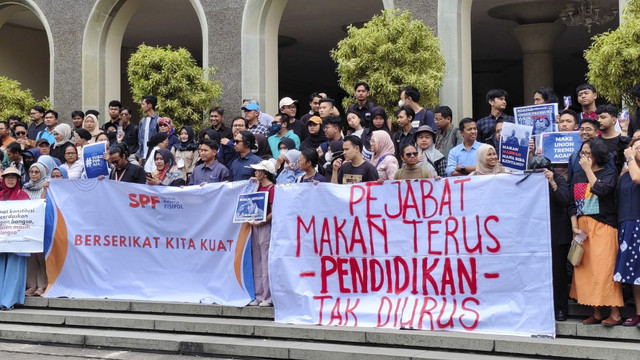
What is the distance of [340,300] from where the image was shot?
30.4ft

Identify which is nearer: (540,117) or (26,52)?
(540,117)

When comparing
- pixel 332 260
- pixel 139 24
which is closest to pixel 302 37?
pixel 139 24

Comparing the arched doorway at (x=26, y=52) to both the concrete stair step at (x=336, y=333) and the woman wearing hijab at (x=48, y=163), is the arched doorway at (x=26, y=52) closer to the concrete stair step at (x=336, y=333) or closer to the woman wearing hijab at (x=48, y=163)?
the woman wearing hijab at (x=48, y=163)

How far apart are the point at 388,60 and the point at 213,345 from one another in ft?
17.9

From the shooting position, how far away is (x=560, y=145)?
361 inches

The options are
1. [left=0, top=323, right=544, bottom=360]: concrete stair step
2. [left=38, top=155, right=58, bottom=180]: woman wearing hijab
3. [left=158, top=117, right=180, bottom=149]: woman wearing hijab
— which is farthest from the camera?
[left=158, top=117, right=180, bottom=149]: woman wearing hijab

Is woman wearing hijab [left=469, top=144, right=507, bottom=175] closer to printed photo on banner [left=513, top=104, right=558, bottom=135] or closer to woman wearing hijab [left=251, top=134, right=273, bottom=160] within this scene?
printed photo on banner [left=513, top=104, right=558, bottom=135]

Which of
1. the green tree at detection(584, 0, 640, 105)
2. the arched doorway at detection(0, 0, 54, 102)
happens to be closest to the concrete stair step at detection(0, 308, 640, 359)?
the green tree at detection(584, 0, 640, 105)

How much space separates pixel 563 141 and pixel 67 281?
6.67 m

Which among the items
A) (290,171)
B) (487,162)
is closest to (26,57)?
(290,171)

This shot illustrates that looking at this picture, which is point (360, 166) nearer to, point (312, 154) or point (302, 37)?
point (312, 154)

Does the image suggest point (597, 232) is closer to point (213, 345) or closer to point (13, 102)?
point (213, 345)

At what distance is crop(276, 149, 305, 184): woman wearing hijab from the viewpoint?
10.4m

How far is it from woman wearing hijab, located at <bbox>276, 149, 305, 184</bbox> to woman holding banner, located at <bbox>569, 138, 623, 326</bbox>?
138 inches
